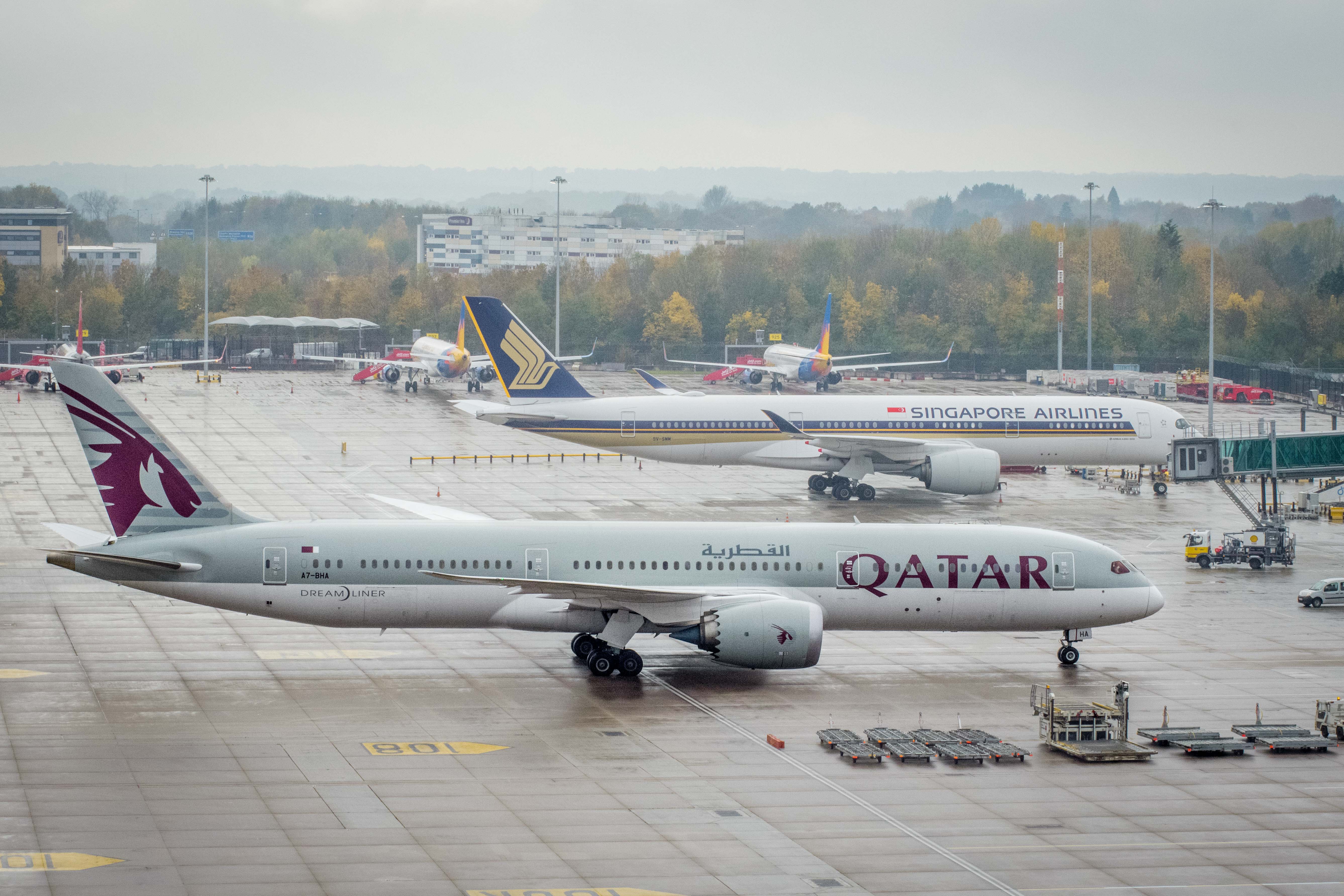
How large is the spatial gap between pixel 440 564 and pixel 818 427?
3394 cm

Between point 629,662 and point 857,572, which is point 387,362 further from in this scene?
point 857,572

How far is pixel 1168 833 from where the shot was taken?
87.4 feet

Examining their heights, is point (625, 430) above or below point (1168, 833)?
above

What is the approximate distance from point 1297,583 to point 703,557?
2531 cm

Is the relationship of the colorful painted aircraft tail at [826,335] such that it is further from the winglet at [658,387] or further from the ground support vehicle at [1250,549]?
the ground support vehicle at [1250,549]

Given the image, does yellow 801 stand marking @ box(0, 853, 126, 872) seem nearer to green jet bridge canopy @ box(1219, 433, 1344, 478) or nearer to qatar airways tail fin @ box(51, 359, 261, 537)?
qatar airways tail fin @ box(51, 359, 261, 537)

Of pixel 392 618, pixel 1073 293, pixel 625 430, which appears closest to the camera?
pixel 392 618

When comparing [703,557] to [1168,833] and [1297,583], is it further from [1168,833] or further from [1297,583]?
[1297,583]

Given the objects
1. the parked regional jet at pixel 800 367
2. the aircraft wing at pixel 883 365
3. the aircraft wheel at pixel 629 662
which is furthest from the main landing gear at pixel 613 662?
the parked regional jet at pixel 800 367

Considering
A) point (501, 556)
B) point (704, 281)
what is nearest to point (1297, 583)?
point (501, 556)

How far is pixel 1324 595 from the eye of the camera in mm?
48031

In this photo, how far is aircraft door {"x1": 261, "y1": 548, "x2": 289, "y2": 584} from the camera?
35781 mm

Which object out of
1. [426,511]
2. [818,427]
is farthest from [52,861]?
[818,427]

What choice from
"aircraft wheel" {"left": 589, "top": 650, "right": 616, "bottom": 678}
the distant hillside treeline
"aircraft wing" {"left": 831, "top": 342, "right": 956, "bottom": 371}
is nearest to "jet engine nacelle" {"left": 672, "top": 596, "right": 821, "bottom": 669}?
"aircraft wheel" {"left": 589, "top": 650, "right": 616, "bottom": 678}
